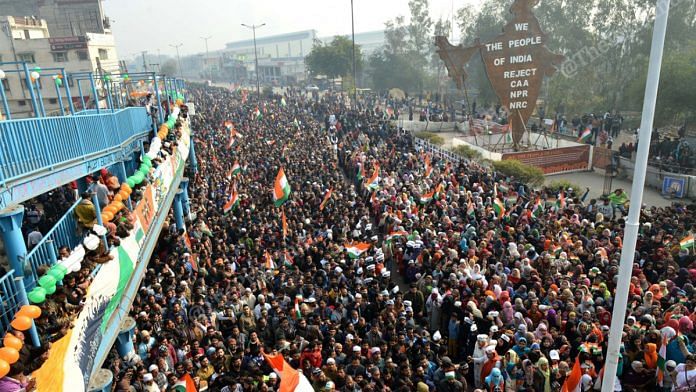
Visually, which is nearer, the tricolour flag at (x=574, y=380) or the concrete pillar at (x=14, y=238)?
the concrete pillar at (x=14, y=238)

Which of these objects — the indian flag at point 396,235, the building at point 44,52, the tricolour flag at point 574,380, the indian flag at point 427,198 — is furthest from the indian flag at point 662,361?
the building at point 44,52

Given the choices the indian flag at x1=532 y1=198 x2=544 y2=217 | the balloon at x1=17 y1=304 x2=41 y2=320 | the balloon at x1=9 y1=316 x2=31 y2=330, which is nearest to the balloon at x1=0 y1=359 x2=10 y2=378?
the balloon at x1=9 y1=316 x2=31 y2=330

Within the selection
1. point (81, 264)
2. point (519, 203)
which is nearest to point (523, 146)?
point (519, 203)

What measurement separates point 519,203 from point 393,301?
7.52m

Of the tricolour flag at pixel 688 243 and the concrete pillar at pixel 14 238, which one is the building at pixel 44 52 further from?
the tricolour flag at pixel 688 243

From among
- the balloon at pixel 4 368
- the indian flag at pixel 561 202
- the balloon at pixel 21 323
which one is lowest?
the indian flag at pixel 561 202

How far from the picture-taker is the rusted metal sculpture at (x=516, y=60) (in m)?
23.0

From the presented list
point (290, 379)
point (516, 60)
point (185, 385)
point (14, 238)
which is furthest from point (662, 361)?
point (516, 60)

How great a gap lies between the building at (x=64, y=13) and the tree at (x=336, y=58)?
75.3 ft

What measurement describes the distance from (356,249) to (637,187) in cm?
715

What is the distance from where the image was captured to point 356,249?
11.5 meters

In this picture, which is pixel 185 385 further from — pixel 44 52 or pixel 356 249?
pixel 44 52

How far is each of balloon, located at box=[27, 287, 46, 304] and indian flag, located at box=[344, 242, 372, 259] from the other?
23.0 feet

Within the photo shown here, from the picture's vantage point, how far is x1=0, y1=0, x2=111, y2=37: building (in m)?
53.2
